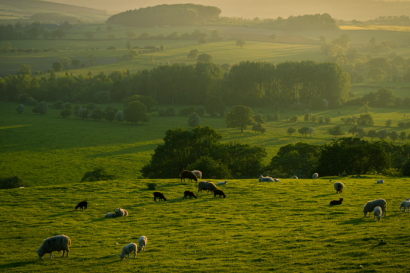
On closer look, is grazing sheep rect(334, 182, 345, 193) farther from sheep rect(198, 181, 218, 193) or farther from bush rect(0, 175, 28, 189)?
bush rect(0, 175, 28, 189)

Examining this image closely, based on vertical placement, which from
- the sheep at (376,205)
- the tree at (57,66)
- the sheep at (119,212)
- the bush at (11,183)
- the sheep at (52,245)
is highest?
the tree at (57,66)

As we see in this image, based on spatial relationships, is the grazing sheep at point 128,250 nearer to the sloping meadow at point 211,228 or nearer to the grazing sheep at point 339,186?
the sloping meadow at point 211,228

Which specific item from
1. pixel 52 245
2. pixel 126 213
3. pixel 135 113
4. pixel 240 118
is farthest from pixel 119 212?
pixel 135 113

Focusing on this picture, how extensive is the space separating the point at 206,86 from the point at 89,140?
78.4 m

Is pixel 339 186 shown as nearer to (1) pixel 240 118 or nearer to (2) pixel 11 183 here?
(2) pixel 11 183

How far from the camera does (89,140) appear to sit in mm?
88812

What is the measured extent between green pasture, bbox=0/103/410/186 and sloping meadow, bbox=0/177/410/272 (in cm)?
2594

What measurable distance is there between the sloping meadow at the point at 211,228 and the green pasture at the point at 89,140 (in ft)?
85.1

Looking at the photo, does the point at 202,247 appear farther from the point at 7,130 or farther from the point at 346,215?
the point at 7,130

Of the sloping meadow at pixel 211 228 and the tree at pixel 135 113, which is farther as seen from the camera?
the tree at pixel 135 113

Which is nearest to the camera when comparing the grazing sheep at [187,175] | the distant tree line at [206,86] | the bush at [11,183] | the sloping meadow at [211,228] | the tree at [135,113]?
the sloping meadow at [211,228]

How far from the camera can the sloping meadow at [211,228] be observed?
46.3ft

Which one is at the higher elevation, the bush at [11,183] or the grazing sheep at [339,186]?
the grazing sheep at [339,186]

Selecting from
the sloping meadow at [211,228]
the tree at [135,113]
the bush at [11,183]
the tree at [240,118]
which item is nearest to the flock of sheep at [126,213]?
the sloping meadow at [211,228]
